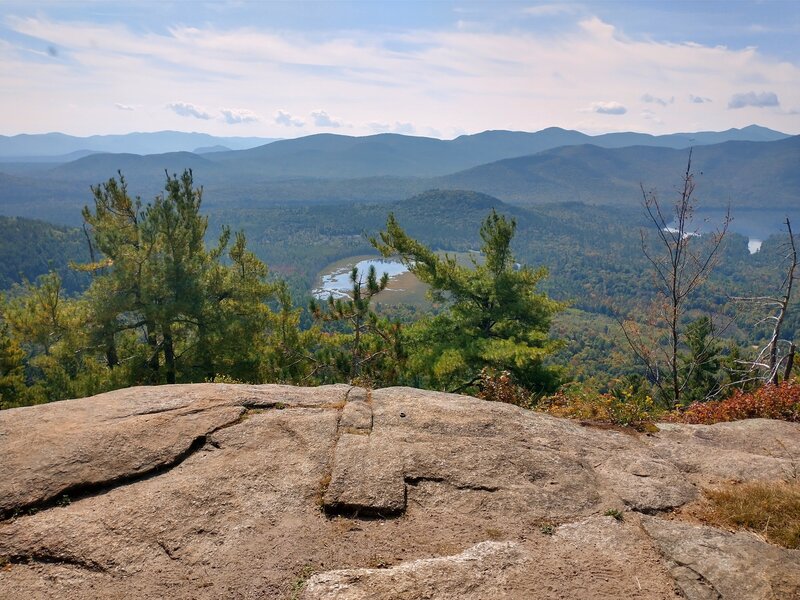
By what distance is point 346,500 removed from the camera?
4605 millimetres

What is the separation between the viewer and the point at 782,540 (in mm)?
4176

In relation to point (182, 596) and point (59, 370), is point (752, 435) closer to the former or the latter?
point (182, 596)

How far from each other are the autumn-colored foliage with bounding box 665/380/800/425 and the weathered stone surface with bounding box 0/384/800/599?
50.9 inches

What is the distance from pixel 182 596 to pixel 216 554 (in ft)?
1.36

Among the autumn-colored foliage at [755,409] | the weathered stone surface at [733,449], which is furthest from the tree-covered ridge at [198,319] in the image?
the weathered stone surface at [733,449]

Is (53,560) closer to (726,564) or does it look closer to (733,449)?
(726,564)

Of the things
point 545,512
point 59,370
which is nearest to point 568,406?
point 545,512

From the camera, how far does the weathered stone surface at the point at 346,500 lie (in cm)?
377

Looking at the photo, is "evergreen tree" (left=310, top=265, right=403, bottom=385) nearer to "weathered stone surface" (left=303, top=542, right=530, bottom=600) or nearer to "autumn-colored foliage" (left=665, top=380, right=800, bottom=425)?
"autumn-colored foliage" (left=665, top=380, right=800, bottom=425)

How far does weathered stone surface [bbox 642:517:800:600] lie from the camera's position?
363cm

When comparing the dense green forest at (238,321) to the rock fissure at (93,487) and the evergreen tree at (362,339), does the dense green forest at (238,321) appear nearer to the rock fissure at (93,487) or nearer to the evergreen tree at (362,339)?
the evergreen tree at (362,339)

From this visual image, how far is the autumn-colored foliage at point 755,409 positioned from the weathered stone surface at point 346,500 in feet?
4.24

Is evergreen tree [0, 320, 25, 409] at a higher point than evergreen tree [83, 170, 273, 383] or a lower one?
lower

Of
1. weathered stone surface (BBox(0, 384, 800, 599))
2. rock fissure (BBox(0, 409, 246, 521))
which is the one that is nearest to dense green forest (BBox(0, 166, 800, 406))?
weathered stone surface (BBox(0, 384, 800, 599))
